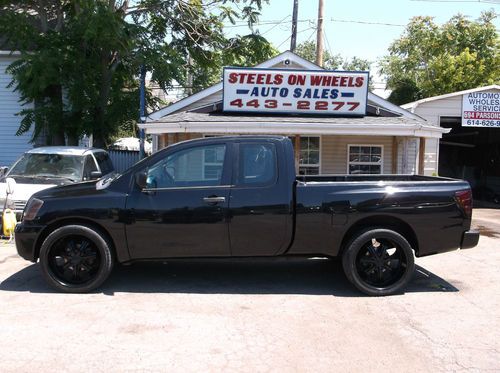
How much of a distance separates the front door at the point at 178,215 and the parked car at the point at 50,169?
4171mm

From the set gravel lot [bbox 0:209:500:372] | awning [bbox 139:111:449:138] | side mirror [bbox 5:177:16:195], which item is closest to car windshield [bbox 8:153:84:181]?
side mirror [bbox 5:177:16:195]

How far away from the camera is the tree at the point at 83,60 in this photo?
1491 centimetres

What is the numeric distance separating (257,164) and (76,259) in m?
2.40

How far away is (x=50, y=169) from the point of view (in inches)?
392

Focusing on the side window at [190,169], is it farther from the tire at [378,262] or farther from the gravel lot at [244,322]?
Result: the tire at [378,262]

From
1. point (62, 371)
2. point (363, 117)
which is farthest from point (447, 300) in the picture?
point (363, 117)

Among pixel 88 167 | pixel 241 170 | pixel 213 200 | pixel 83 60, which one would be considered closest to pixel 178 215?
pixel 213 200

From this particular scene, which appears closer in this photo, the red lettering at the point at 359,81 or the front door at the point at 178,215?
the front door at the point at 178,215

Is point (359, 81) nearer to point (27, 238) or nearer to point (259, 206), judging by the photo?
point (259, 206)

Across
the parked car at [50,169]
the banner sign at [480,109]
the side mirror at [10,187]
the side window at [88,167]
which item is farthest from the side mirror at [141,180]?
the banner sign at [480,109]

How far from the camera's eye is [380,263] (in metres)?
6.07

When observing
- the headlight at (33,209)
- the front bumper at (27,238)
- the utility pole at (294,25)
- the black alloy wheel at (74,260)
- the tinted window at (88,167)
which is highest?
the utility pole at (294,25)

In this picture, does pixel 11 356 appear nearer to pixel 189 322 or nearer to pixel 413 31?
pixel 189 322

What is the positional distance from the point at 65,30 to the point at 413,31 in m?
20.8
